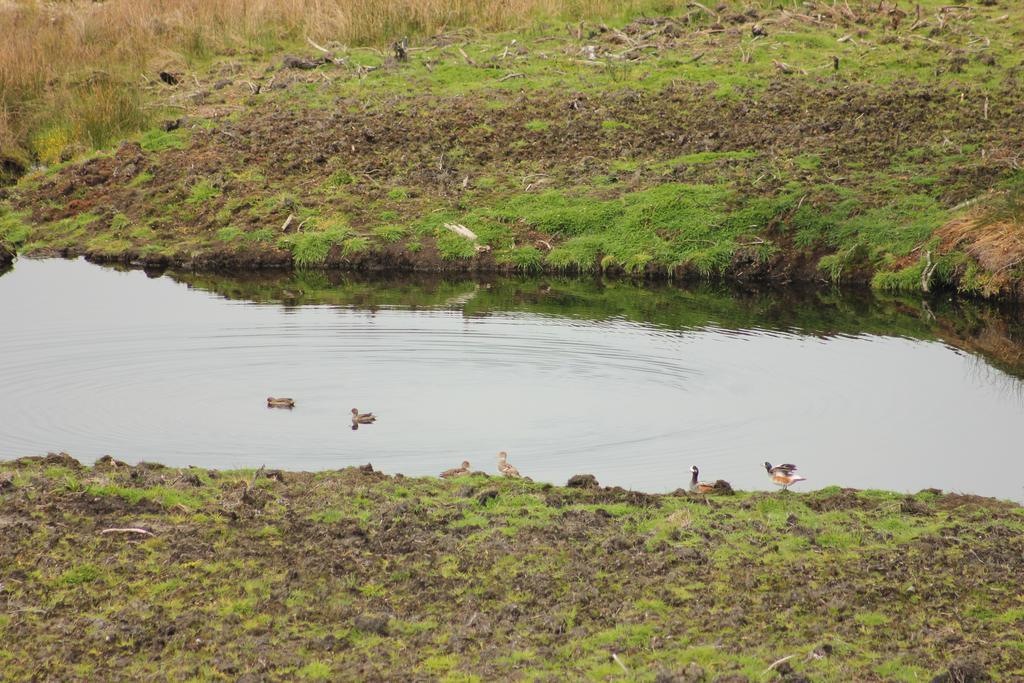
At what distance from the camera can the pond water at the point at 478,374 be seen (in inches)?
436

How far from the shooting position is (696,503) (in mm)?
9047

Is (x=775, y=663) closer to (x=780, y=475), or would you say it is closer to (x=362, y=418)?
(x=780, y=475)

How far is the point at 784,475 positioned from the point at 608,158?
1250cm

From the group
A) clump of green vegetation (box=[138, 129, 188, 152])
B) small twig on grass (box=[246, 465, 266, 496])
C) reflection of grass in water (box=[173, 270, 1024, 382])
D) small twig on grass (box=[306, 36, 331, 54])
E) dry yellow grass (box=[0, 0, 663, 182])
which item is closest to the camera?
small twig on grass (box=[246, 465, 266, 496])

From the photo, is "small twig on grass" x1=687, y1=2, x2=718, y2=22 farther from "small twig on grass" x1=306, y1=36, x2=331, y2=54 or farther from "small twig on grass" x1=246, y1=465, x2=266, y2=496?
"small twig on grass" x1=246, y1=465, x2=266, y2=496

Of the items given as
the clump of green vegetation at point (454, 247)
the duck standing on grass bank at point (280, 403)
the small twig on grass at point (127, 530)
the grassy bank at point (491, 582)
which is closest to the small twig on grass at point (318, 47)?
the clump of green vegetation at point (454, 247)

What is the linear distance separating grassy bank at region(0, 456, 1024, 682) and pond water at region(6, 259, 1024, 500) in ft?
5.25

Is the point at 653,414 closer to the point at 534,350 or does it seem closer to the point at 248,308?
the point at 534,350

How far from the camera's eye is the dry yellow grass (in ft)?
85.0

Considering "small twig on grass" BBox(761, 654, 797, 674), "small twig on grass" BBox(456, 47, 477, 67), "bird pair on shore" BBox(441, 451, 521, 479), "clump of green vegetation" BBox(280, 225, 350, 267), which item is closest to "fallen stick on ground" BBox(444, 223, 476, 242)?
"clump of green vegetation" BBox(280, 225, 350, 267)

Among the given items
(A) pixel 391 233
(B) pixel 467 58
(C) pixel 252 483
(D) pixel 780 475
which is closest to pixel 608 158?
(A) pixel 391 233

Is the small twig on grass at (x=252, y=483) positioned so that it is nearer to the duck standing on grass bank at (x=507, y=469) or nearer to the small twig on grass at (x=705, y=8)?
the duck standing on grass bank at (x=507, y=469)

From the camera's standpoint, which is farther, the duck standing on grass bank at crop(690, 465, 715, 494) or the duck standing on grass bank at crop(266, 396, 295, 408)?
the duck standing on grass bank at crop(266, 396, 295, 408)

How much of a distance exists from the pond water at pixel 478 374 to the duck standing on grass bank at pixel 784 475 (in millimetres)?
163
